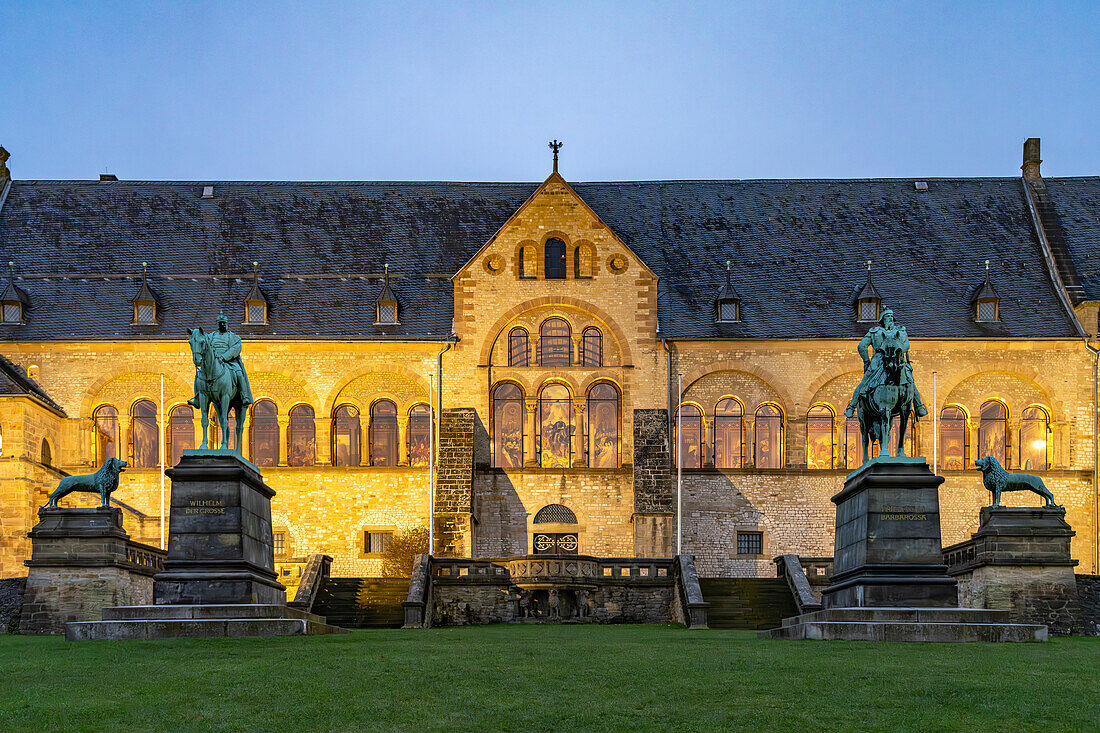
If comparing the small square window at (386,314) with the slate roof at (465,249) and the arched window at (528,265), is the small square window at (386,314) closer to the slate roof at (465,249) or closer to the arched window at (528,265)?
the slate roof at (465,249)

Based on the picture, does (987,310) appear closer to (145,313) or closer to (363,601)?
(363,601)

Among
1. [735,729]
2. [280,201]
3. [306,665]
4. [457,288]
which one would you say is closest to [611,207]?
[457,288]

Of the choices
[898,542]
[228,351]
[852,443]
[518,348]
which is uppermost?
[518,348]

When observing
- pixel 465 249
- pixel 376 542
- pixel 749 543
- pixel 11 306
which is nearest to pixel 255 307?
pixel 465 249

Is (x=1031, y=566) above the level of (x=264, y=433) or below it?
below

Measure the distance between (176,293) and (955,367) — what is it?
2881 cm

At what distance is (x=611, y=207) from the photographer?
5541 cm

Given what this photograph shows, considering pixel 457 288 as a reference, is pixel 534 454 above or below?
below

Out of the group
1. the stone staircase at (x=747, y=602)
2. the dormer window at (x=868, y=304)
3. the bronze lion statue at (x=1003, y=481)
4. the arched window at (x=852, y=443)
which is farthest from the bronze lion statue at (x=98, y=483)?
the dormer window at (x=868, y=304)

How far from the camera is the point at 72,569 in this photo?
32.4m

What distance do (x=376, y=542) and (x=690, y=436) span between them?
11837 millimetres

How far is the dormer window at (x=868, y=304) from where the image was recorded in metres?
49.7

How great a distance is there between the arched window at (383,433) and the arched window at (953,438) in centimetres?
1968

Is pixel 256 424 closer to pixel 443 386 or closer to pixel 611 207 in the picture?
pixel 443 386
